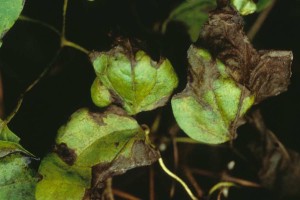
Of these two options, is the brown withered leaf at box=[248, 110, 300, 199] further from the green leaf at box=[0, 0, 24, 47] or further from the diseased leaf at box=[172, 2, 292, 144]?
the green leaf at box=[0, 0, 24, 47]

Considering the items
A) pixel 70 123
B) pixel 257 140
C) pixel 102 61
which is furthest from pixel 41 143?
pixel 257 140

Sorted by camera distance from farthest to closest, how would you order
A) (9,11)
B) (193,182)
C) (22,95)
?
1. (193,182)
2. (22,95)
3. (9,11)

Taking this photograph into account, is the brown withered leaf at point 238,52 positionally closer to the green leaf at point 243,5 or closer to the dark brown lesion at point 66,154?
the green leaf at point 243,5

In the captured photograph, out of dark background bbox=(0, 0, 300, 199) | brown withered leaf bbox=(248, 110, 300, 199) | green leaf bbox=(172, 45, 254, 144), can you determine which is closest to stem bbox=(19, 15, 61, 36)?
dark background bbox=(0, 0, 300, 199)

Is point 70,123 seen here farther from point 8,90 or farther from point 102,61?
point 8,90

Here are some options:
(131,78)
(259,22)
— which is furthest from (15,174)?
(259,22)

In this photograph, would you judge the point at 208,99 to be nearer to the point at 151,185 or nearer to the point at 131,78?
the point at 131,78
